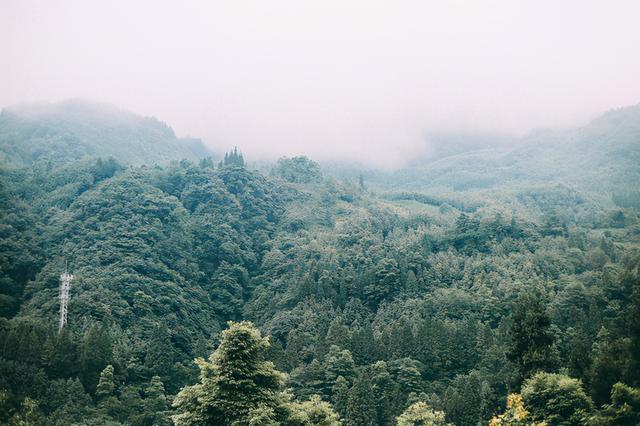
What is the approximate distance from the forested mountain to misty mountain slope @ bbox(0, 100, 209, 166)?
9.55ft

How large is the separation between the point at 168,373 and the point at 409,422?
36.0m

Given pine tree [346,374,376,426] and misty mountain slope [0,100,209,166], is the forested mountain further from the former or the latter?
misty mountain slope [0,100,209,166]

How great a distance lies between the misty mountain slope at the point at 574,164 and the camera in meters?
150

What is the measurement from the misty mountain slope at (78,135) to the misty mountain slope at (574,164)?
7870 centimetres

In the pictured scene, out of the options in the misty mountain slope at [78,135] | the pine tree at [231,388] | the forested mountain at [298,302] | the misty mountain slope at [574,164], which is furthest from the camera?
the misty mountain slope at [574,164]

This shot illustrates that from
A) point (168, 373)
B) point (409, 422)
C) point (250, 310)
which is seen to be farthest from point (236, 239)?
point (409, 422)

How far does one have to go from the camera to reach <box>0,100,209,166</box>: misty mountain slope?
140625mm

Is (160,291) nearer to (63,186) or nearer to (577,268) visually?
(63,186)

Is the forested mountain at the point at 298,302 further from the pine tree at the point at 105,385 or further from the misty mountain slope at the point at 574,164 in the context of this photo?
the misty mountain slope at the point at 574,164

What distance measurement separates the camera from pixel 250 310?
8506 centimetres

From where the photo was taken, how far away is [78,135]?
511 ft

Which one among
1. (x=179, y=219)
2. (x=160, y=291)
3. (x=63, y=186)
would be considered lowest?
(x=160, y=291)

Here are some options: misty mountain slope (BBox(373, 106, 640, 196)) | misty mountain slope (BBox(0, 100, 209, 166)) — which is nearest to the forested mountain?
misty mountain slope (BBox(0, 100, 209, 166))

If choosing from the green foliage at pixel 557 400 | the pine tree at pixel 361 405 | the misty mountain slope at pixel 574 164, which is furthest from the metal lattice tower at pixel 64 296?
the misty mountain slope at pixel 574 164
